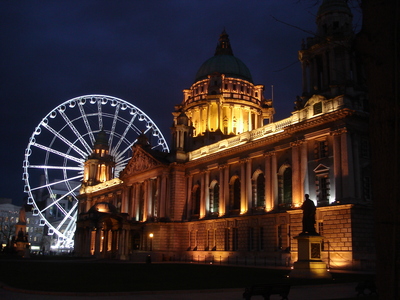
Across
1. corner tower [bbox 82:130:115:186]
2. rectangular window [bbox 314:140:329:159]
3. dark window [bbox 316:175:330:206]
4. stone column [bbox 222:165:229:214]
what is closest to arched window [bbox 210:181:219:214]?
stone column [bbox 222:165:229:214]

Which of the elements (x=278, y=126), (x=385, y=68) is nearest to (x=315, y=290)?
(x=385, y=68)

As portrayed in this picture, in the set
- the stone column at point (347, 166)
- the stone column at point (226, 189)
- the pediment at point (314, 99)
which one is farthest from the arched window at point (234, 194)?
the stone column at point (347, 166)

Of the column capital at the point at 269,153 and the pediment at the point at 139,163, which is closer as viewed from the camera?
the column capital at the point at 269,153

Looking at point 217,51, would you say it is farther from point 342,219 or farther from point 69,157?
point 342,219

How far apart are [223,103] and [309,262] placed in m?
51.3

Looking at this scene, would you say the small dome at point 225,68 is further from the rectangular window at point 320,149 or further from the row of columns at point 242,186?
the rectangular window at point 320,149

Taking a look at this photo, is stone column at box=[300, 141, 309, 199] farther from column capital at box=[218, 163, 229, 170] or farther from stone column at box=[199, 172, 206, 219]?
stone column at box=[199, 172, 206, 219]

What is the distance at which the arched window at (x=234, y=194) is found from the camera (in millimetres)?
53531

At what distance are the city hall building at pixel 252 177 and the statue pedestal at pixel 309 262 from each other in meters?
9.77

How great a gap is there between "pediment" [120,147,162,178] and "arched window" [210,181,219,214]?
949cm

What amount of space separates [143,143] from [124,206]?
37.2 feet

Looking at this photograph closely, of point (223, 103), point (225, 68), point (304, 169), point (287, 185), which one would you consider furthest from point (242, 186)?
point (225, 68)

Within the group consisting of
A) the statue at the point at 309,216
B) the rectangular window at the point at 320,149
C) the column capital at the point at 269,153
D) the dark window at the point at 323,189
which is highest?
the column capital at the point at 269,153

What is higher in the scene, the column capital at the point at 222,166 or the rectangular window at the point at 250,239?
the column capital at the point at 222,166
